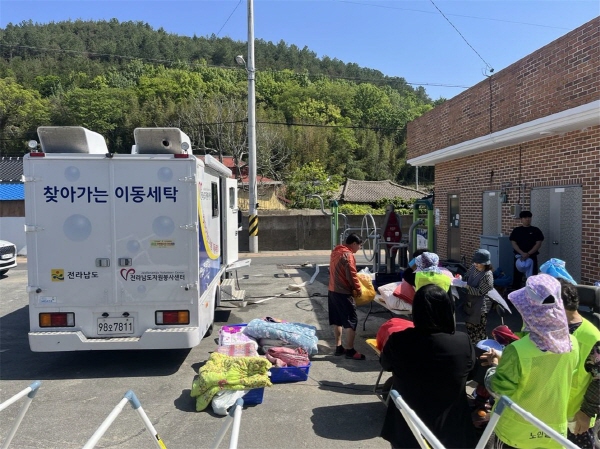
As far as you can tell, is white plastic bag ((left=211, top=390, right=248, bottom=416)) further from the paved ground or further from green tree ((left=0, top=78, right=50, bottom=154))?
green tree ((left=0, top=78, right=50, bottom=154))

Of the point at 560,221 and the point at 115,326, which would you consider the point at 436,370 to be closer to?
the point at 115,326

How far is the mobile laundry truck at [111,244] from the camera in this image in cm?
568

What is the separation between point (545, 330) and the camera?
2.54 m

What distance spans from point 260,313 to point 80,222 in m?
4.45

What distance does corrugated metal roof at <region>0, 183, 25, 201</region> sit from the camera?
2167 cm

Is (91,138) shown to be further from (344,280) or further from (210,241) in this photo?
(344,280)

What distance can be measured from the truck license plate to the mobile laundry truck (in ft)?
0.04

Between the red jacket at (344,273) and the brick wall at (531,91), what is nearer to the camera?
the red jacket at (344,273)

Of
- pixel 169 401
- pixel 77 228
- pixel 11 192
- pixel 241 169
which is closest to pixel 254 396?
pixel 169 401

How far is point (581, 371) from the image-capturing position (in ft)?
9.52

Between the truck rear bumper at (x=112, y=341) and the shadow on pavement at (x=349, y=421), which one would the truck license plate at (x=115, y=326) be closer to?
the truck rear bumper at (x=112, y=341)

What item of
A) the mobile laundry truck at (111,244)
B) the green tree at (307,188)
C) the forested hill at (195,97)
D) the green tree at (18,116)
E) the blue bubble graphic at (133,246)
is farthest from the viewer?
the green tree at (18,116)

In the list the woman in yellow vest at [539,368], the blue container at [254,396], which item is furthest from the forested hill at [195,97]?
the woman in yellow vest at [539,368]

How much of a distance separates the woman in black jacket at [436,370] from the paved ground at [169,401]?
62.9 inches
